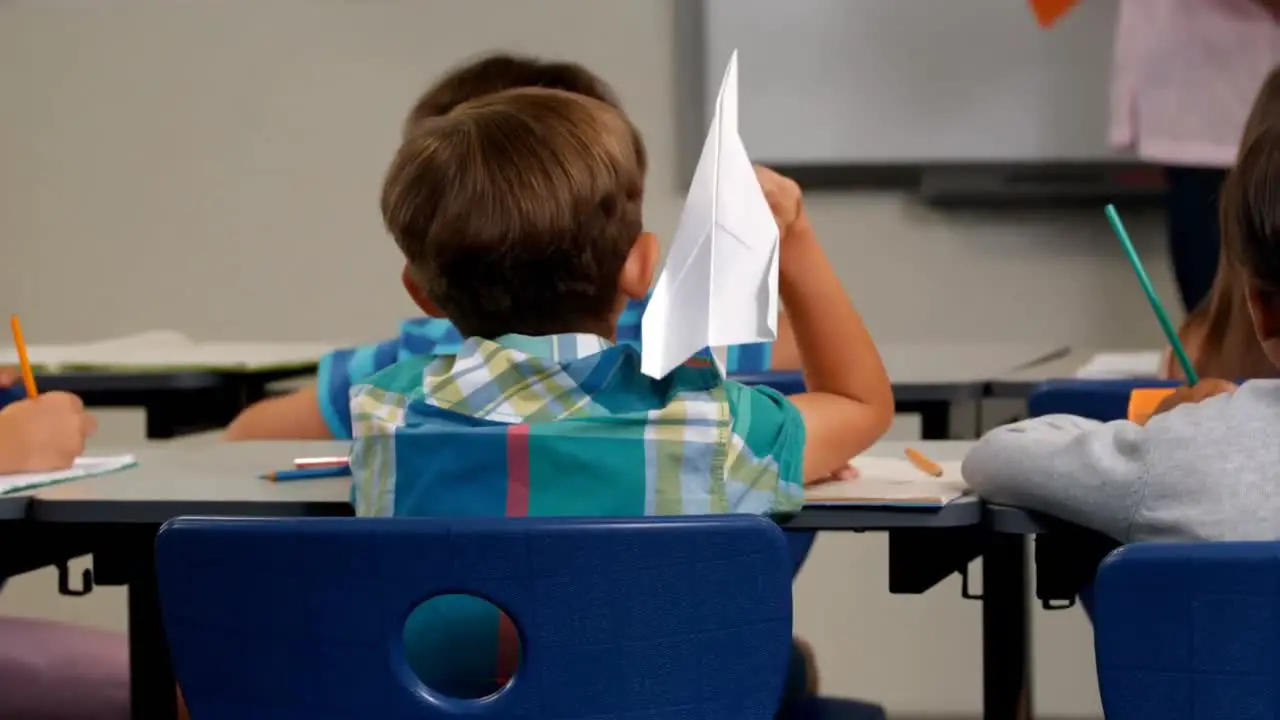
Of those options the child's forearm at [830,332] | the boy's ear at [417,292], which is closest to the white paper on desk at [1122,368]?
the child's forearm at [830,332]

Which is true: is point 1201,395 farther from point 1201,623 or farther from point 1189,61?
point 1189,61

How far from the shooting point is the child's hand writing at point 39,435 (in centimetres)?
143

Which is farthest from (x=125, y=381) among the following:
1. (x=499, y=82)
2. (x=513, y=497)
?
(x=513, y=497)

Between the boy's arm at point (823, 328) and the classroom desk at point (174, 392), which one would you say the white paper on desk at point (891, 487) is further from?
the classroom desk at point (174, 392)

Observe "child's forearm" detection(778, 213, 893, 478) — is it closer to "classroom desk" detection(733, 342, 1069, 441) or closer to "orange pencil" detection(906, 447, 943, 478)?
"orange pencil" detection(906, 447, 943, 478)

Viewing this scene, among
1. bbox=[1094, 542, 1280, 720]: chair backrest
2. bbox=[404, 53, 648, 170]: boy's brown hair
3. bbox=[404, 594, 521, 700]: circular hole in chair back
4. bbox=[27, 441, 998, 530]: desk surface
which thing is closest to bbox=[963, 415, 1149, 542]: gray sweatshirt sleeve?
bbox=[27, 441, 998, 530]: desk surface

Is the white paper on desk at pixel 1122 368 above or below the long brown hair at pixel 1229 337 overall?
below

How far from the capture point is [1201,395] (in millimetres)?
1296

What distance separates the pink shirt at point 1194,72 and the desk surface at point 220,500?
1.84 m

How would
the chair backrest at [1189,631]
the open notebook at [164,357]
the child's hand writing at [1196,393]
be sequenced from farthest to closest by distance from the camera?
the open notebook at [164,357] → the child's hand writing at [1196,393] → the chair backrest at [1189,631]

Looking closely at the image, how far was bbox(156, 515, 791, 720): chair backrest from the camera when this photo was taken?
0.94 meters

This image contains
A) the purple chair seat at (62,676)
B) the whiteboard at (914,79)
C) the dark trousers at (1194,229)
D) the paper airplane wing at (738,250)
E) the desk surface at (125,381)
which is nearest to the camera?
the paper airplane wing at (738,250)

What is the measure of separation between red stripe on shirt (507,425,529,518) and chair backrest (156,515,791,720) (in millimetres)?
221

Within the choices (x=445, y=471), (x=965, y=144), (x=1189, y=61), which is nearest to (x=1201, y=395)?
(x=445, y=471)
